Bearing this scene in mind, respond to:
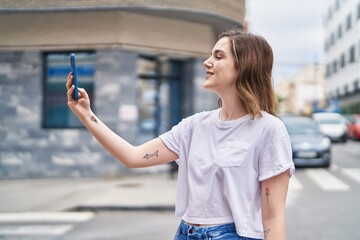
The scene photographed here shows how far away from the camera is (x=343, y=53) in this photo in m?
47.2

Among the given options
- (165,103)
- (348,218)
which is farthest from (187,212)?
(165,103)

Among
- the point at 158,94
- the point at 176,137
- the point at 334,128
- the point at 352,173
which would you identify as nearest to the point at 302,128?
the point at 352,173

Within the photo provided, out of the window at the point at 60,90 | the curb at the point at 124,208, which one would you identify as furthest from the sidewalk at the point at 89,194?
the window at the point at 60,90

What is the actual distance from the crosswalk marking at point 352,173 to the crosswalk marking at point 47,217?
6.81 metres

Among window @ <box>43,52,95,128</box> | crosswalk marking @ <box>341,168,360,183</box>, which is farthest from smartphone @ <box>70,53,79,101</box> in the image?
crosswalk marking @ <box>341,168,360,183</box>

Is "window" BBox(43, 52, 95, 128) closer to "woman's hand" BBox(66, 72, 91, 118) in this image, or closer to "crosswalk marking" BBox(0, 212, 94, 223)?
"crosswalk marking" BBox(0, 212, 94, 223)

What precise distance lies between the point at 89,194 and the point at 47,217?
193cm

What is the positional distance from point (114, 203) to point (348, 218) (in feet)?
12.3

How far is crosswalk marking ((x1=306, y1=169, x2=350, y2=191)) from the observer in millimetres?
10082

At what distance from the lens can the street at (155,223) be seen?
239 inches

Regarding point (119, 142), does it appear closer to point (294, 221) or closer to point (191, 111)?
point (294, 221)

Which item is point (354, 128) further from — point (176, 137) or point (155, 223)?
point (176, 137)

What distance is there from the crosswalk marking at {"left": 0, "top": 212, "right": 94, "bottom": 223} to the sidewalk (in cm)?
11

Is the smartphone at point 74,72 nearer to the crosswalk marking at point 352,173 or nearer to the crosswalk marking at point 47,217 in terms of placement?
the crosswalk marking at point 47,217
